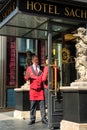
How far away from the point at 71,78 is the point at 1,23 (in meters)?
2.71

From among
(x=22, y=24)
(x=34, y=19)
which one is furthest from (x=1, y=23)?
(x=34, y=19)

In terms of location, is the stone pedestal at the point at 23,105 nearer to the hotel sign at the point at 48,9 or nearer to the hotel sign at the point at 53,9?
the hotel sign at the point at 48,9

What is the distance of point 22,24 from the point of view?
12047mm

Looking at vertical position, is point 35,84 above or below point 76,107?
above

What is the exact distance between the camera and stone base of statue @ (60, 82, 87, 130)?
9305 mm

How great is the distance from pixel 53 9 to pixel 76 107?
273 cm

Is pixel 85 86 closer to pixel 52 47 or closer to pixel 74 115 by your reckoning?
pixel 74 115

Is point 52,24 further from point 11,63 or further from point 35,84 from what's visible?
point 11,63

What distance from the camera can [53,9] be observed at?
10.5 metres

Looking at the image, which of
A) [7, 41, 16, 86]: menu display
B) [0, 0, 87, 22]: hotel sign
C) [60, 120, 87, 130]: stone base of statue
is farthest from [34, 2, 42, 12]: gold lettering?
[7, 41, 16, 86]: menu display

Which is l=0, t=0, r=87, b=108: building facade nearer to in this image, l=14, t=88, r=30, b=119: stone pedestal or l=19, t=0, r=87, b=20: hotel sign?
l=19, t=0, r=87, b=20: hotel sign

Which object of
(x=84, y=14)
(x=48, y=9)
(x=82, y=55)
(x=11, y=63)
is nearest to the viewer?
(x=82, y=55)

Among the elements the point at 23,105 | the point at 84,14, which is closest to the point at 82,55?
the point at 84,14

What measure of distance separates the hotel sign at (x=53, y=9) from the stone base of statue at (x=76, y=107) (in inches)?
81.7
